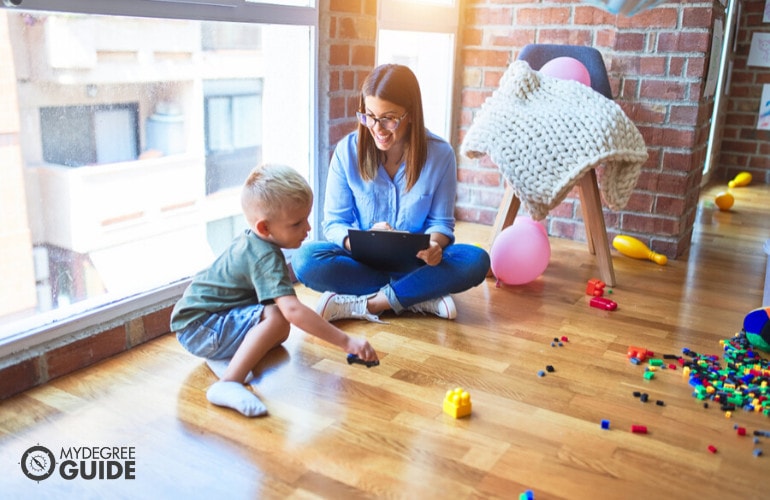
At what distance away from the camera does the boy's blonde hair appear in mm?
1662

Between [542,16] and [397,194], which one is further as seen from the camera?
[542,16]

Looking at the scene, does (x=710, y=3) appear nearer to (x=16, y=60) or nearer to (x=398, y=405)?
(x=398, y=405)

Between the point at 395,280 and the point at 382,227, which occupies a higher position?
the point at 382,227

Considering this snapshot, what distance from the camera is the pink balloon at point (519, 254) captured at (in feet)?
7.89

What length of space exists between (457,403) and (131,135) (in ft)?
3.49

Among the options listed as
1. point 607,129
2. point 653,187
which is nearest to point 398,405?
point 607,129

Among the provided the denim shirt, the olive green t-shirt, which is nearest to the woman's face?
the denim shirt

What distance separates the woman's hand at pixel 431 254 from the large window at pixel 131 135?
0.64m

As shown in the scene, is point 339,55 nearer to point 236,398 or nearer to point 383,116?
point 383,116

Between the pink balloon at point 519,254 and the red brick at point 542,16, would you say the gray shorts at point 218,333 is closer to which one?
the pink balloon at point 519,254

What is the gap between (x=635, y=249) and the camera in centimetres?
285

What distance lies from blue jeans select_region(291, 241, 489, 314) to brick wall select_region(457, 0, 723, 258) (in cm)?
106

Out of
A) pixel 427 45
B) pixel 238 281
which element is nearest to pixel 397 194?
pixel 238 281

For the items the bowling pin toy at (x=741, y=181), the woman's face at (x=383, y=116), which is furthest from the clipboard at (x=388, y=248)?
the bowling pin toy at (x=741, y=181)
